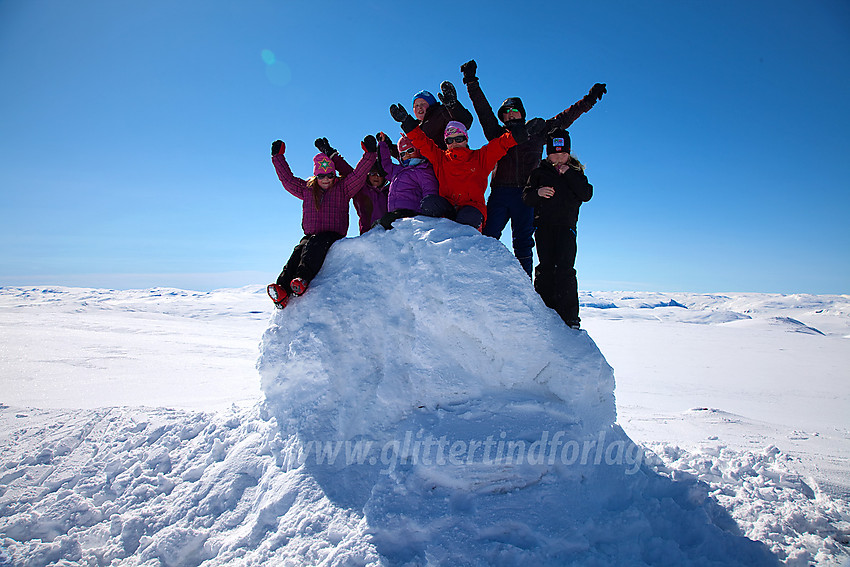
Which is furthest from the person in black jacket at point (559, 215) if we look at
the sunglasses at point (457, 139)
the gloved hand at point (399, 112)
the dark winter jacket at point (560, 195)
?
the gloved hand at point (399, 112)

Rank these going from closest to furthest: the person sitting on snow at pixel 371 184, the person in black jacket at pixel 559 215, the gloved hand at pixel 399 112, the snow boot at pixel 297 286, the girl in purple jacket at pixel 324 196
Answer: the person in black jacket at pixel 559 215 < the snow boot at pixel 297 286 < the gloved hand at pixel 399 112 < the girl in purple jacket at pixel 324 196 < the person sitting on snow at pixel 371 184

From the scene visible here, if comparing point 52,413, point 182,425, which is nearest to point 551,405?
point 182,425

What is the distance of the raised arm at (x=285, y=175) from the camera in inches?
149

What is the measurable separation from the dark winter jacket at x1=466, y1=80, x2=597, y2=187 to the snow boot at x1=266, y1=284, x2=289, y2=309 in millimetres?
2172

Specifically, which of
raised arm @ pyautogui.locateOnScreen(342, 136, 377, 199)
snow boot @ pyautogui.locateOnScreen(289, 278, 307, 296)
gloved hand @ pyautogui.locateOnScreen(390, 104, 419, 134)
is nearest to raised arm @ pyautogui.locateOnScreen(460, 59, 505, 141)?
gloved hand @ pyautogui.locateOnScreen(390, 104, 419, 134)

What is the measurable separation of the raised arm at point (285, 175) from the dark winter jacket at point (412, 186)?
1.00 metres

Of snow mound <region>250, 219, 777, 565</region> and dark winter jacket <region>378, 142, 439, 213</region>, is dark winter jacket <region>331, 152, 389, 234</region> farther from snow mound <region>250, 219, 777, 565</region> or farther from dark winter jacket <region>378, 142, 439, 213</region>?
snow mound <region>250, 219, 777, 565</region>

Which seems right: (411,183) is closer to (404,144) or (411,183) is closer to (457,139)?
(404,144)

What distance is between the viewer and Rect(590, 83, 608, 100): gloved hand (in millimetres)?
3635

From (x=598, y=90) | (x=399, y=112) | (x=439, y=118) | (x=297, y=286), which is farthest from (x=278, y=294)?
(x=598, y=90)

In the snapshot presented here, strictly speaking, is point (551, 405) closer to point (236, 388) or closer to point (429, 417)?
point (429, 417)

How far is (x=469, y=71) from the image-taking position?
3727mm

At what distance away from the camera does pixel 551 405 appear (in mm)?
2553

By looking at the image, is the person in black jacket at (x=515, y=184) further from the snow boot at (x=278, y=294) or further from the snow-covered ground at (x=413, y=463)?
the snow boot at (x=278, y=294)
